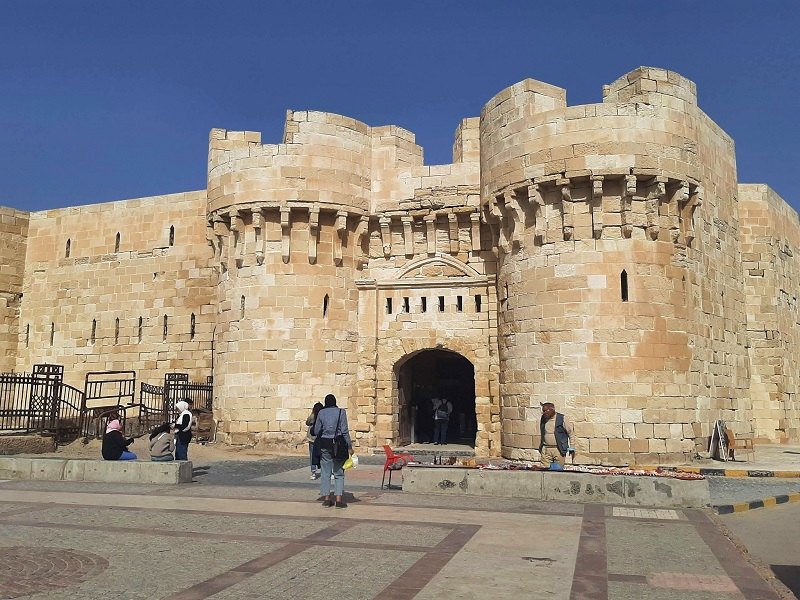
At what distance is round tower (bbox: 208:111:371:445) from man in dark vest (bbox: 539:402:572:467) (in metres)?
7.52

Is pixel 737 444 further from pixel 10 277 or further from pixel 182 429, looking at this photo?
pixel 10 277

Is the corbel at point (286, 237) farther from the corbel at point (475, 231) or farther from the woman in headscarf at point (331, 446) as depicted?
the woman in headscarf at point (331, 446)

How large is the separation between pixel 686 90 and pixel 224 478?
13.0 m

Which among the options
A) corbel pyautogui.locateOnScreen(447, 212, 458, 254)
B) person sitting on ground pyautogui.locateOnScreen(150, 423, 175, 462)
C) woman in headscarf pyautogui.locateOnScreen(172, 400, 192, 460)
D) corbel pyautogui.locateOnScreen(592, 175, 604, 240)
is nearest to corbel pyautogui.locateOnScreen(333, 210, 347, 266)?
corbel pyautogui.locateOnScreen(447, 212, 458, 254)

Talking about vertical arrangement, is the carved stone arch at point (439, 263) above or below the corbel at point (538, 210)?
below

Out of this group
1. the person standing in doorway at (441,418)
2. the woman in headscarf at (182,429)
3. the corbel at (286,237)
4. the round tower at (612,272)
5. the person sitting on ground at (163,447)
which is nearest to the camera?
the person sitting on ground at (163,447)

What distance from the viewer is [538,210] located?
1562 cm

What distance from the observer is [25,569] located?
5.47m

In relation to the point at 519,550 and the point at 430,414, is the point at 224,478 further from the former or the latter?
the point at 430,414

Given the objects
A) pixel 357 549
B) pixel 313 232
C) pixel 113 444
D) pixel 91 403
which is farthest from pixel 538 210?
pixel 91 403

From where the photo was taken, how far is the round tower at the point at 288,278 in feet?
57.0

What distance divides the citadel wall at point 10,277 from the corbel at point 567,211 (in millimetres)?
19235

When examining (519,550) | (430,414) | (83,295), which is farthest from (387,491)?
(83,295)

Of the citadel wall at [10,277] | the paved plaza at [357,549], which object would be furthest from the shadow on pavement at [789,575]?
the citadel wall at [10,277]
